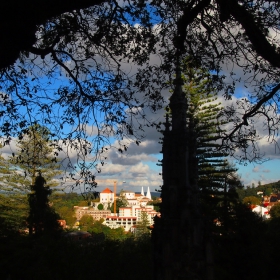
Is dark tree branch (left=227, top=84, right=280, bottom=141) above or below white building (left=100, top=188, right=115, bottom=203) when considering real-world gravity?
below

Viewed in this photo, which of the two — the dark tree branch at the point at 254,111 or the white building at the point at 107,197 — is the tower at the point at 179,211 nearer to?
the dark tree branch at the point at 254,111

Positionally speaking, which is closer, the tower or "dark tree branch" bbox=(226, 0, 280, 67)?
"dark tree branch" bbox=(226, 0, 280, 67)

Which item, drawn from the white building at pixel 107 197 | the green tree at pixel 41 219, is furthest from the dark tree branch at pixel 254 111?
the white building at pixel 107 197

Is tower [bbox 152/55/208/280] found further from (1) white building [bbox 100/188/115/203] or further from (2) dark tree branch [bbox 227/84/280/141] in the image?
(1) white building [bbox 100/188/115/203]

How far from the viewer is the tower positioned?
489 inches

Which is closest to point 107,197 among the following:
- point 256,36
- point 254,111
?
point 254,111

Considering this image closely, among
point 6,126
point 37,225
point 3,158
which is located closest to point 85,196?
point 6,126

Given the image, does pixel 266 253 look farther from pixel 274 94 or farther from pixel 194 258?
pixel 274 94

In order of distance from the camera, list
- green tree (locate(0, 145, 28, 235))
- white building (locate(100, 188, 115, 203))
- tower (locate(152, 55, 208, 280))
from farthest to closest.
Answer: white building (locate(100, 188, 115, 203)), green tree (locate(0, 145, 28, 235)), tower (locate(152, 55, 208, 280))

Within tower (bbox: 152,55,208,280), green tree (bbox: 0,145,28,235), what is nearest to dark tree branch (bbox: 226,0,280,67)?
tower (bbox: 152,55,208,280)

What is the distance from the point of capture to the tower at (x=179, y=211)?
12.4 metres

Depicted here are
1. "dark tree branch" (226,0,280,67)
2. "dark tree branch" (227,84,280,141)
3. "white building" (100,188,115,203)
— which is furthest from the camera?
"white building" (100,188,115,203)

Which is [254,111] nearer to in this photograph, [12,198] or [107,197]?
[12,198]

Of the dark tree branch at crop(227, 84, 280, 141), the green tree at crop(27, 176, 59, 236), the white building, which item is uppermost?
the white building
